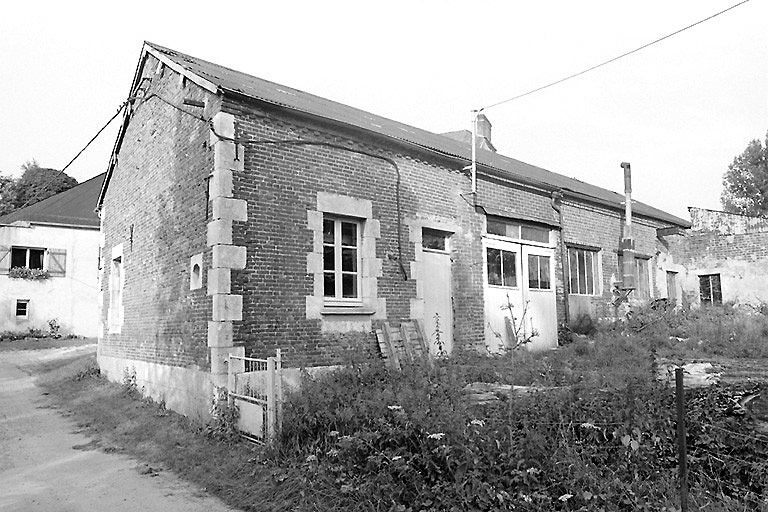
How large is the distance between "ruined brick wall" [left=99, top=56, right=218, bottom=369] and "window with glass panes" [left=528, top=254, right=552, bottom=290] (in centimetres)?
829

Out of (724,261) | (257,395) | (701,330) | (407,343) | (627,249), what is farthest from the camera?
(724,261)

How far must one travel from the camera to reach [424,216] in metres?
11.6

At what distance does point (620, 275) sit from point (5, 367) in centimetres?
1942

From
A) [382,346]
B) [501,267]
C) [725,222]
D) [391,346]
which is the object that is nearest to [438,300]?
[391,346]

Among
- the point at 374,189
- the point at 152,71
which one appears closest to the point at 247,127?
the point at 374,189

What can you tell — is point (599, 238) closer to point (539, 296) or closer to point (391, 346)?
point (539, 296)

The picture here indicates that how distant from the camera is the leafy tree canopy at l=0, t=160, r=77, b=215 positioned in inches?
1737

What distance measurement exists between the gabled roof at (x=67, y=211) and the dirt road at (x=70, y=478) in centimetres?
1884

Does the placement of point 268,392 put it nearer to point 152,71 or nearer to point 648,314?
point 152,71

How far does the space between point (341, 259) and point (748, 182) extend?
47.4 m

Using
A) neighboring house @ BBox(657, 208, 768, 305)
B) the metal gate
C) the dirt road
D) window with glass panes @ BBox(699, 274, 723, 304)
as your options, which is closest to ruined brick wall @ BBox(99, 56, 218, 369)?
the metal gate

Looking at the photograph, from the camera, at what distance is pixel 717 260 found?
21.4 metres

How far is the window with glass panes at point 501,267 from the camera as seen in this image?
13.2 metres

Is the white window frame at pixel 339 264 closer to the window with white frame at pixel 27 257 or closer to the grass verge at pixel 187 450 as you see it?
the grass verge at pixel 187 450
